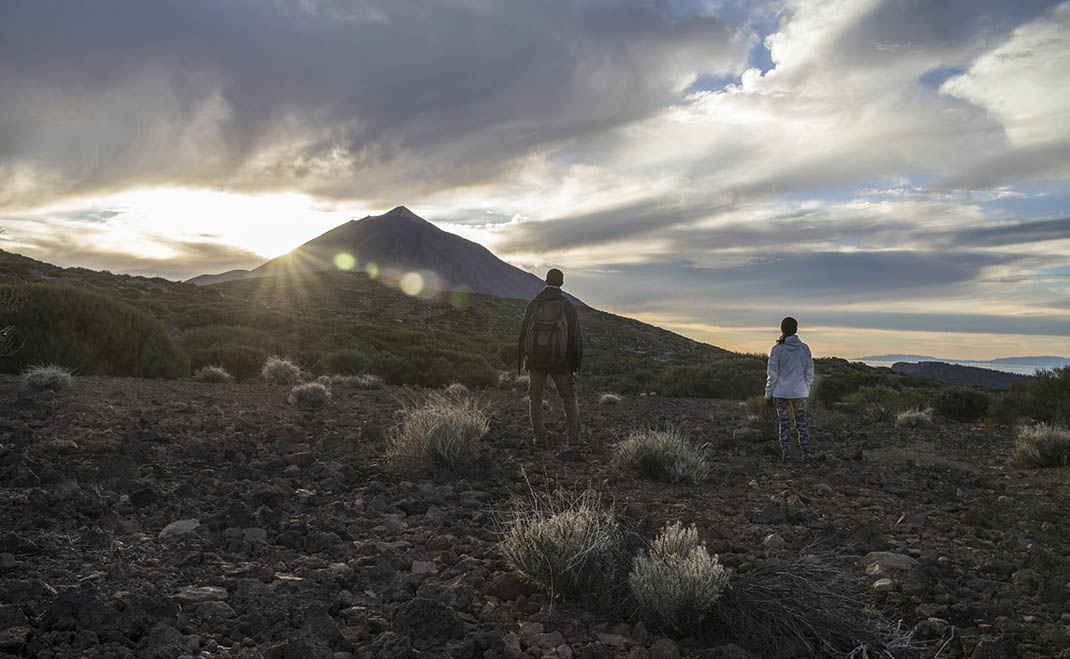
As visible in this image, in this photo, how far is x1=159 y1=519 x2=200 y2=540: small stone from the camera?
4016mm

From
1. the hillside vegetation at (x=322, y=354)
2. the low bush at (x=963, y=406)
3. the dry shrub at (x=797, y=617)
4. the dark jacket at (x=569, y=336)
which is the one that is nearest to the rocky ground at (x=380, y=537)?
the dry shrub at (x=797, y=617)

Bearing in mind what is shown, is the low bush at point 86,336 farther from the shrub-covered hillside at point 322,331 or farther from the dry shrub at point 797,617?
the dry shrub at point 797,617

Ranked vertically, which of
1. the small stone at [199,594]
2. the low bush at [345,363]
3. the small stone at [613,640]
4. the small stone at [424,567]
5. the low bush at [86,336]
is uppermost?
the low bush at [86,336]

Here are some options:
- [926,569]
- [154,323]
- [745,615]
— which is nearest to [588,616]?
[745,615]

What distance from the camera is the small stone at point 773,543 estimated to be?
4496 millimetres

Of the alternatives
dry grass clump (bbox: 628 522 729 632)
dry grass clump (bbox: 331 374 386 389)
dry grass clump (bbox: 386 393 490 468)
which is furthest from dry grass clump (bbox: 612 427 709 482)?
dry grass clump (bbox: 331 374 386 389)

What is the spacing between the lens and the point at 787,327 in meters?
8.41

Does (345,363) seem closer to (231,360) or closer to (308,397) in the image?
(231,360)

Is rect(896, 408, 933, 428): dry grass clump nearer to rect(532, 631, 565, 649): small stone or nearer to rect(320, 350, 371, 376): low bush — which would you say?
rect(532, 631, 565, 649): small stone

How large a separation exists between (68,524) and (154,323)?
10072 mm

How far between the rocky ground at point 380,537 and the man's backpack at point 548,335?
3.70ft

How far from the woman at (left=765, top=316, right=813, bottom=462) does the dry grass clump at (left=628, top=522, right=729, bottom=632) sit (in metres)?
5.32

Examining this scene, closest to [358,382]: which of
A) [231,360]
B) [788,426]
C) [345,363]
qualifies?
[231,360]

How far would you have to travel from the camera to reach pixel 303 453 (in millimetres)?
6301
